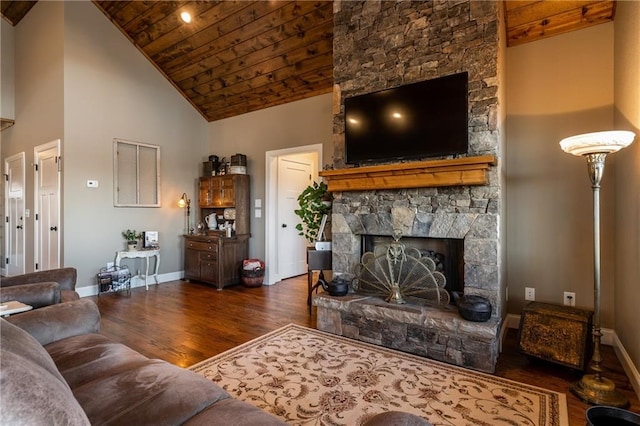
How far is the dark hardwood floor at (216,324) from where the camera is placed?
92.9 inches

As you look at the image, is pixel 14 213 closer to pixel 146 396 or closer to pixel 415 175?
pixel 146 396

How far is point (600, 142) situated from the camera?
1998 mm

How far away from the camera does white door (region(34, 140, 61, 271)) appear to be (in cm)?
454

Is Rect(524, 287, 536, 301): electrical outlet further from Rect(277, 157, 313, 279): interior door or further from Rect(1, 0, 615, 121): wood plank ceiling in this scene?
Rect(277, 157, 313, 279): interior door

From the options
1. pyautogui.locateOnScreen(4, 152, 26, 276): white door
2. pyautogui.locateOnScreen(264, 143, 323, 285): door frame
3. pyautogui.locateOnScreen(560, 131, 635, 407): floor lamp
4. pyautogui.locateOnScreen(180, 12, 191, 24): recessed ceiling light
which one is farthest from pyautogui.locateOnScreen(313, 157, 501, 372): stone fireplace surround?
pyautogui.locateOnScreen(4, 152, 26, 276): white door


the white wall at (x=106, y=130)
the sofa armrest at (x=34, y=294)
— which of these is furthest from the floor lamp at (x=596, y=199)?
the white wall at (x=106, y=130)

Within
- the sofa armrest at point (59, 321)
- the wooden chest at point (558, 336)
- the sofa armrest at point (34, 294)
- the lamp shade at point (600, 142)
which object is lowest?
the wooden chest at point (558, 336)

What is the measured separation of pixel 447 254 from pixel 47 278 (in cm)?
342

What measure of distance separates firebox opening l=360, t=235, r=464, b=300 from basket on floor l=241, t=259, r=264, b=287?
2.60 m

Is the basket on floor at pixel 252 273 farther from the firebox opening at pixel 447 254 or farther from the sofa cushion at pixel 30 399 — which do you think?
the sofa cushion at pixel 30 399

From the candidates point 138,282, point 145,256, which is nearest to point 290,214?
point 145,256

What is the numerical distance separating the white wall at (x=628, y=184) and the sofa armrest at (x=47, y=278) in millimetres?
4186

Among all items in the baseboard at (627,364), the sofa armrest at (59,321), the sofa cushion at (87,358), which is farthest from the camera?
the baseboard at (627,364)

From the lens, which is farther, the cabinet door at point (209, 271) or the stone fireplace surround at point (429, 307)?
the cabinet door at point (209, 271)
